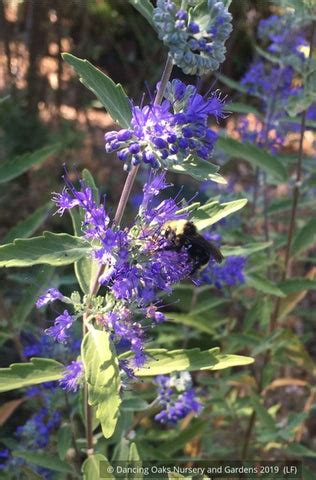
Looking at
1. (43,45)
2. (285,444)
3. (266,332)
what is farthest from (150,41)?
(285,444)

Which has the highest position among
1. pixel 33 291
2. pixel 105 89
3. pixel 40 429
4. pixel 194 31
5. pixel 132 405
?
pixel 194 31

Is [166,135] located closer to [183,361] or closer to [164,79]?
[164,79]

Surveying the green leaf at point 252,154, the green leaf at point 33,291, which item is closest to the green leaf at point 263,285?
the green leaf at point 252,154

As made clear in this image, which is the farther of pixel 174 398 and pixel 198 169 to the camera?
pixel 174 398

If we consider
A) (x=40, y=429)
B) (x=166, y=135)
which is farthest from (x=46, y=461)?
(x=166, y=135)

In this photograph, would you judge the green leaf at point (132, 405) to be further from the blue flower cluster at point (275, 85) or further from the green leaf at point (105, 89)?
the blue flower cluster at point (275, 85)
